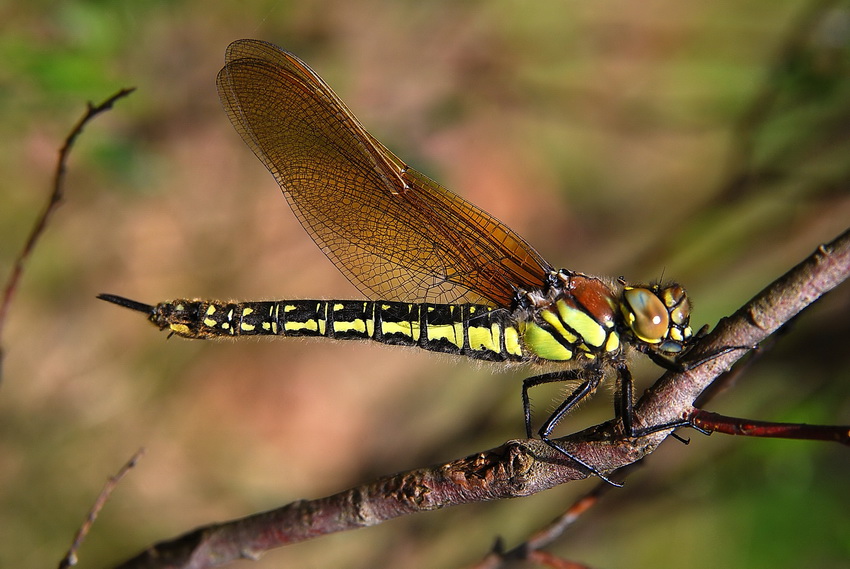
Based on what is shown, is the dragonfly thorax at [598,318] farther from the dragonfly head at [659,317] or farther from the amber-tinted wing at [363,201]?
the amber-tinted wing at [363,201]

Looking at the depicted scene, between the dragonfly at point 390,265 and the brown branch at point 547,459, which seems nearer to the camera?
the brown branch at point 547,459

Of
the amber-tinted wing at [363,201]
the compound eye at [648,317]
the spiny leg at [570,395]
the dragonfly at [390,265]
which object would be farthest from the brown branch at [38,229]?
the compound eye at [648,317]

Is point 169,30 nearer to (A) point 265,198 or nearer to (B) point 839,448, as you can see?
(A) point 265,198

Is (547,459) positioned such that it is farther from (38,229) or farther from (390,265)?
(390,265)

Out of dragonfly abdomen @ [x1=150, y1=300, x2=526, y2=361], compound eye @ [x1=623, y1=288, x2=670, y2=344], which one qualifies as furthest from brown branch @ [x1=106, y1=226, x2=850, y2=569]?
dragonfly abdomen @ [x1=150, y1=300, x2=526, y2=361]

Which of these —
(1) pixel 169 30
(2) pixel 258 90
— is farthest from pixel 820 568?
(1) pixel 169 30

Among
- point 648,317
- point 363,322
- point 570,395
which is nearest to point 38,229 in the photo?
point 363,322

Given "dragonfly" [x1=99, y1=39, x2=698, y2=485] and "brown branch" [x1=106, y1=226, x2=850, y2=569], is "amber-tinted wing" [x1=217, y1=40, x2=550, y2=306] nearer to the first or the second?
"dragonfly" [x1=99, y1=39, x2=698, y2=485]
